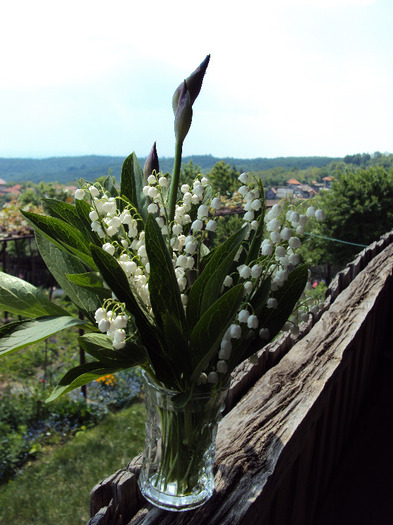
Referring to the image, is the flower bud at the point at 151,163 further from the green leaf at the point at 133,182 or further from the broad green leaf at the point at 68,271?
the broad green leaf at the point at 68,271

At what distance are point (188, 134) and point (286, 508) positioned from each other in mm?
773

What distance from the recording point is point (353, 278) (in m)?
1.85

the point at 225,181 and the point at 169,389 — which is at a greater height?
the point at 225,181

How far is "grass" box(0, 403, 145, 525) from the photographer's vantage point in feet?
6.42

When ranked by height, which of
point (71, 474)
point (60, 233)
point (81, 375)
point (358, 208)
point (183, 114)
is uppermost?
point (183, 114)

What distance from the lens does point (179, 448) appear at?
55 centimetres

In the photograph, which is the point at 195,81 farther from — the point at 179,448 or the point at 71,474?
the point at 71,474

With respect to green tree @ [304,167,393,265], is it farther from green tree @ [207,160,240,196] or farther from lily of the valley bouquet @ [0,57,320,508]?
lily of the valley bouquet @ [0,57,320,508]

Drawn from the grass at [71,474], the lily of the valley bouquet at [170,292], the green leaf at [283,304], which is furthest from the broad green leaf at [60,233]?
the grass at [71,474]

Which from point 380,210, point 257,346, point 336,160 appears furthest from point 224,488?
point 336,160

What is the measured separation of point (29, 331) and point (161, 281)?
0.47 ft

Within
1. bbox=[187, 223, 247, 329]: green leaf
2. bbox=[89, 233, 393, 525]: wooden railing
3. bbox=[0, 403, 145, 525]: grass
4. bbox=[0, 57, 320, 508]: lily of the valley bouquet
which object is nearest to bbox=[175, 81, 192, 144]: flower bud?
bbox=[0, 57, 320, 508]: lily of the valley bouquet

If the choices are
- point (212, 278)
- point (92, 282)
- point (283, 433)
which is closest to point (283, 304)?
point (212, 278)

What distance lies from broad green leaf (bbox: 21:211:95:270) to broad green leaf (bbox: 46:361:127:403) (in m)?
0.11
